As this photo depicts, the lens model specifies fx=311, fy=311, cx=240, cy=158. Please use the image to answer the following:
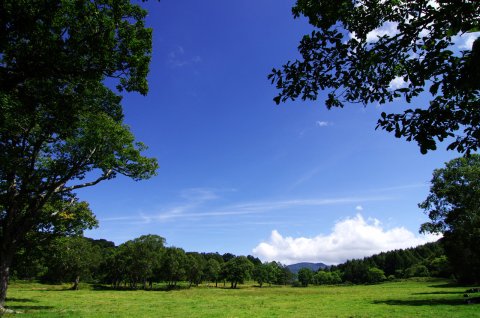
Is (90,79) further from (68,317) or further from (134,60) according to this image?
(68,317)

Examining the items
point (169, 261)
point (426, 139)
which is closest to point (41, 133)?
point (426, 139)

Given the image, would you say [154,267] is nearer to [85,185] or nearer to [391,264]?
[85,185]

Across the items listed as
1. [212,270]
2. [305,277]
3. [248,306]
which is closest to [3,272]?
[248,306]

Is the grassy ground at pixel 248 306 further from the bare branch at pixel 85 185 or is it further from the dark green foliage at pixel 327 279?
the dark green foliage at pixel 327 279

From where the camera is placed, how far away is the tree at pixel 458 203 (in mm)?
35219

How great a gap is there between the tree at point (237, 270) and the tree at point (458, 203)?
9050 cm

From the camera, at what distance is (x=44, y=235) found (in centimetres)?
2995

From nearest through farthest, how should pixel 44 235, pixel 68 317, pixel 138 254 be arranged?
pixel 68 317 → pixel 44 235 → pixel 138 254


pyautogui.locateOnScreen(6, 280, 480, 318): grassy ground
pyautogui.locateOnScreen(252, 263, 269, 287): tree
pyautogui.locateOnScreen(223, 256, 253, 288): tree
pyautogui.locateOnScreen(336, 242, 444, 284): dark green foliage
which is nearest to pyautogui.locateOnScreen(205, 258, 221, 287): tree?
pyautogui.locateOnScreen(223, 256, 253, 288): tree

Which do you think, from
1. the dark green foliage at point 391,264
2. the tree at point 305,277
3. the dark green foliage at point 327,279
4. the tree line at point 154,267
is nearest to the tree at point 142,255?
the tree line at point 154,267

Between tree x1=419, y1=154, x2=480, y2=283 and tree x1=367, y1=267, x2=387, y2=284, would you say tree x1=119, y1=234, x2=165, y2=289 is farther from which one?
tree x1=367, y1=267, x2=387, y2=284

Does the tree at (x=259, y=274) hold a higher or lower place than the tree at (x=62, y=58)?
lower

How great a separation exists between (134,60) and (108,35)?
1568mm

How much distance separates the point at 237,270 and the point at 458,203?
3787 inches
